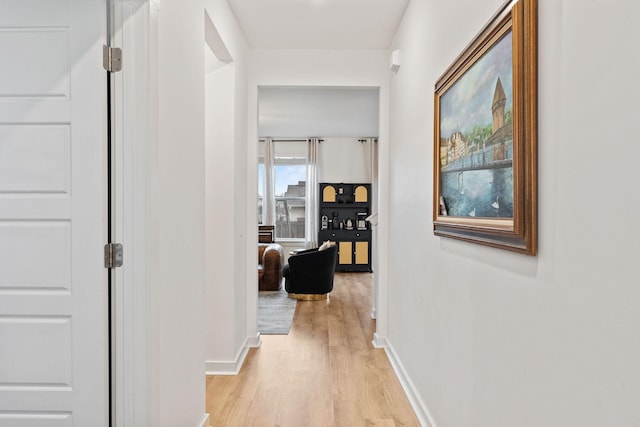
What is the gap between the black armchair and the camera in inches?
239

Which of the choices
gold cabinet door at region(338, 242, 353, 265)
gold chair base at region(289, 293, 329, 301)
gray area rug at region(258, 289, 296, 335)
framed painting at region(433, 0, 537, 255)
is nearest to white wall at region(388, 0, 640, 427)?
framed painting at region(433, 0, 537, 255)

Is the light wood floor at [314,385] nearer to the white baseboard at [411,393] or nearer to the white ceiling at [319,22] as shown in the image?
the white baseboard at [411,393]

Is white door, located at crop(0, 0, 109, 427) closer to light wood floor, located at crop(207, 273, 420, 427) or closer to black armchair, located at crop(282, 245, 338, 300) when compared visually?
light wood floor, located at crop(207, 273, 420, 427)

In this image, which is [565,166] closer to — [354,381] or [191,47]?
[191,47]

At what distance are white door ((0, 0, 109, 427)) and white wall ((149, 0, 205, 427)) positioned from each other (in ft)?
0.71

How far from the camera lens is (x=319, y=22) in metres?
3.59

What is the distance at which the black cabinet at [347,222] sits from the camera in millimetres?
8961

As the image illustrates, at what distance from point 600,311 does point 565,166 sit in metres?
0.36

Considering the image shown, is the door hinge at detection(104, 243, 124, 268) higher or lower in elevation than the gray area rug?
higher

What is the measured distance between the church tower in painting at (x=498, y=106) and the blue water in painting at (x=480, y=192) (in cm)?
15

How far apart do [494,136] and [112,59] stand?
1.40m

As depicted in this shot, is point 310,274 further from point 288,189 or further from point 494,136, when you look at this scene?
point 494,136

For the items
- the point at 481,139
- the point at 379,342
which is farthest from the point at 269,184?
the point at 481,139

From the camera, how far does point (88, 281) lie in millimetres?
1671
